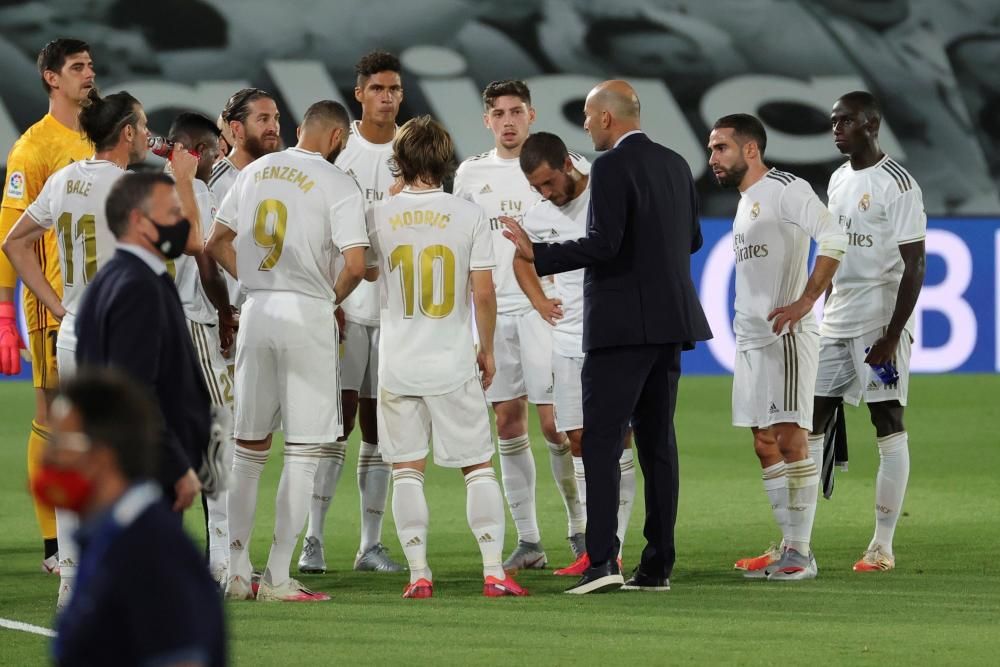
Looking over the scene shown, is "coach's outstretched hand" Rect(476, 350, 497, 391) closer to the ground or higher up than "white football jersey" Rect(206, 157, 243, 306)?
closer to the ground

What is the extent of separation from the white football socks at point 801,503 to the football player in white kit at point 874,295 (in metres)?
0.44

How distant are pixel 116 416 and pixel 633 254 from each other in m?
3.98

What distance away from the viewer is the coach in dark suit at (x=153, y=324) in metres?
4.14

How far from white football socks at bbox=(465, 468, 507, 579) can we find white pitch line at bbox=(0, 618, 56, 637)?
5.35 ft

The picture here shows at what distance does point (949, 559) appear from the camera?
724 cm

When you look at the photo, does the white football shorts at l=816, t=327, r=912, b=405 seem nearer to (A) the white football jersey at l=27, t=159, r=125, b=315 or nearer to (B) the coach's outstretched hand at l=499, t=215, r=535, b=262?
(B) the coach's outstretched hand at l=499, t=215, r=535, b=262

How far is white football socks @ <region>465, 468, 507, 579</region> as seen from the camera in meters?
6.27

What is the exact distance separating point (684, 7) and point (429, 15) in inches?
108

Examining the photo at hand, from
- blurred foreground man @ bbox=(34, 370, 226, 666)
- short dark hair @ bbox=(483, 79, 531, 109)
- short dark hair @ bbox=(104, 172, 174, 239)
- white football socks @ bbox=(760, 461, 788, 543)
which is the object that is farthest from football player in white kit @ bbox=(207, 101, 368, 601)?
blurred foreground man @ bbox=(34, 370, 226, 666)

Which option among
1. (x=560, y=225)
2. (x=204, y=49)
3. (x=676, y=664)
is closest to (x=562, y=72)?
(x=204, y=49)

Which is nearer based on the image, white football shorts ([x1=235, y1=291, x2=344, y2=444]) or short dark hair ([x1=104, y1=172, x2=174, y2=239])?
short dark hair ([x1=104, y1=172, x2=174, y2=239])

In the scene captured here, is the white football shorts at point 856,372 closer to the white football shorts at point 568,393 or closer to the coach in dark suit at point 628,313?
the white football shorts at point 568,393

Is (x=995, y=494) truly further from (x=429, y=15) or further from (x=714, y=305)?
(x=429, y=15)

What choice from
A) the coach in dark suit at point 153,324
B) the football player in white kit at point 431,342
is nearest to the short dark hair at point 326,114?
the football player in white kit at point 431,342
